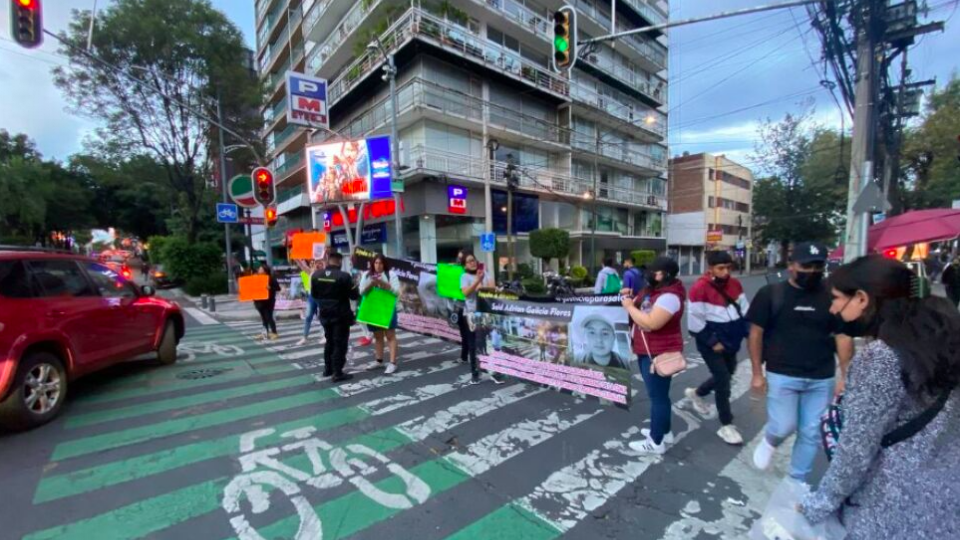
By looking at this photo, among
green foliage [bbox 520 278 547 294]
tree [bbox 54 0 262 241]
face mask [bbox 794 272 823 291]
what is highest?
tree [bbox 54 0 262 241]

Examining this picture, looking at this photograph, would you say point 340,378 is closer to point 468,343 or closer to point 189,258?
point 468,343

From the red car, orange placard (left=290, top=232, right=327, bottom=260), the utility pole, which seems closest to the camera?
the red car

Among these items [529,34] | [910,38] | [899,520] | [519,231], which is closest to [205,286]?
[519,231]

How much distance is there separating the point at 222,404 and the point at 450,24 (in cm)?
1970

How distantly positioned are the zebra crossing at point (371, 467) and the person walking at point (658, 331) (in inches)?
9.5

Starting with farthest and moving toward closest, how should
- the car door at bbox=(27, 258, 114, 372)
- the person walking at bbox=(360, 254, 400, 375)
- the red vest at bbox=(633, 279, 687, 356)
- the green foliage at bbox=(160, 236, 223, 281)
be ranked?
the green foliage at bbox=(160, 236, 223, 281), the person walking at bbox=(360, 254, 400, 375), the car door at bbox=(27, 258, 114, 372), the red vest at bbox=(633, 279, 687, 356)

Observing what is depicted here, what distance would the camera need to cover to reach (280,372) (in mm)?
6566

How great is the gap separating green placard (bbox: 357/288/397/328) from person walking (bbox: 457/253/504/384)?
1.08 m

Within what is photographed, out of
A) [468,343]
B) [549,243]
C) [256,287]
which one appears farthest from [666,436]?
[549,243]

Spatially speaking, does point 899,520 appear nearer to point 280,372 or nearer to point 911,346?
point 911,346

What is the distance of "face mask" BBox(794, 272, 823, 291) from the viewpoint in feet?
9.81

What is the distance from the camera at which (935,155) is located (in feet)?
70.9

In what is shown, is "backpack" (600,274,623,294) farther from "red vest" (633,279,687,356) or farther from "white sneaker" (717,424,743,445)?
"red vest" (633,279,687,356)

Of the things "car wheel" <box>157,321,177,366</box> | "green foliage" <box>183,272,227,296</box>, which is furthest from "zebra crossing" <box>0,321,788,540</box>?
"green foliage" <box>183,272,227,296</box>
